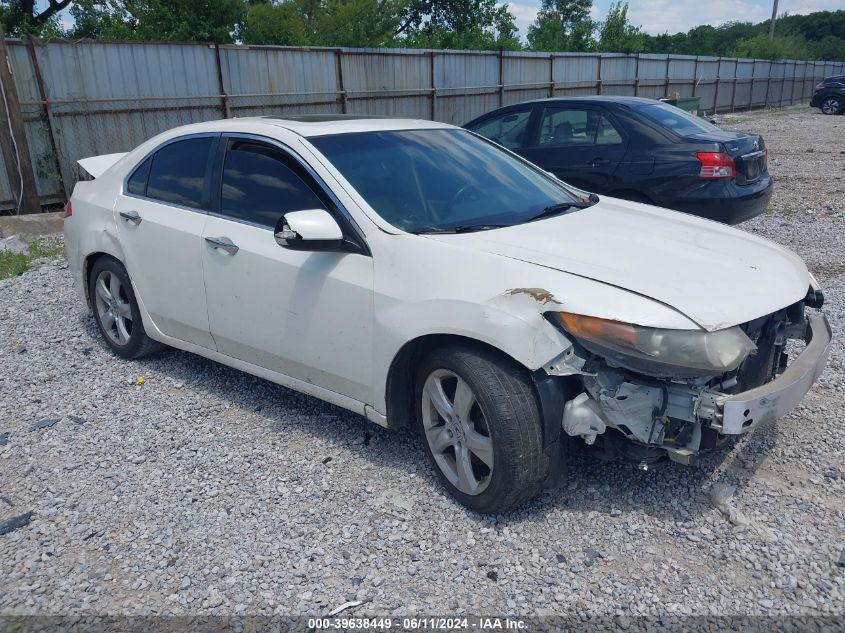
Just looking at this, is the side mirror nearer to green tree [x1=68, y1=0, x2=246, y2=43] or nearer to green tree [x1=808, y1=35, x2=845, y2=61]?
green tree [x1=68, y1=0, x2=246, y2=43]

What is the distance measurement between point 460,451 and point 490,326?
0.65 m

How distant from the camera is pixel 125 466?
3764 mm

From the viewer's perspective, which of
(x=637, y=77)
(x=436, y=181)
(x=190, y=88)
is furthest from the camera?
(x=637, y=77)

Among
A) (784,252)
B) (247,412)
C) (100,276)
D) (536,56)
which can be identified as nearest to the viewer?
(784,252)

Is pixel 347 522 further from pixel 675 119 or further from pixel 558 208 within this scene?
pixel 675 119

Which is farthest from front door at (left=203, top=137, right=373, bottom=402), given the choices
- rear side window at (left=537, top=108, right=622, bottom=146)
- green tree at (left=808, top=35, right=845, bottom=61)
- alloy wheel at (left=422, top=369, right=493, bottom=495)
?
green tree at (left=808, top=35, right=845, bottom=61)

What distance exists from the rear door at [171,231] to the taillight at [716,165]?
4.57 meters

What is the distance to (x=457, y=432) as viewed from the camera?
3.24m

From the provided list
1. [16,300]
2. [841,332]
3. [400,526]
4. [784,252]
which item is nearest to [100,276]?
[16,300]

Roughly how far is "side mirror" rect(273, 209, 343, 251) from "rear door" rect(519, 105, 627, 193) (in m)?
4.53

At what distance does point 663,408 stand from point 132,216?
133 inches

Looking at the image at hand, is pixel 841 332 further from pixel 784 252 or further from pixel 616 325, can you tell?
pixel 616 325

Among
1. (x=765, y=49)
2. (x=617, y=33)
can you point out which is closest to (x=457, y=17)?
(x=617, y=33)

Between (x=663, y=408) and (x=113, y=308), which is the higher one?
(x=663, y=408)
